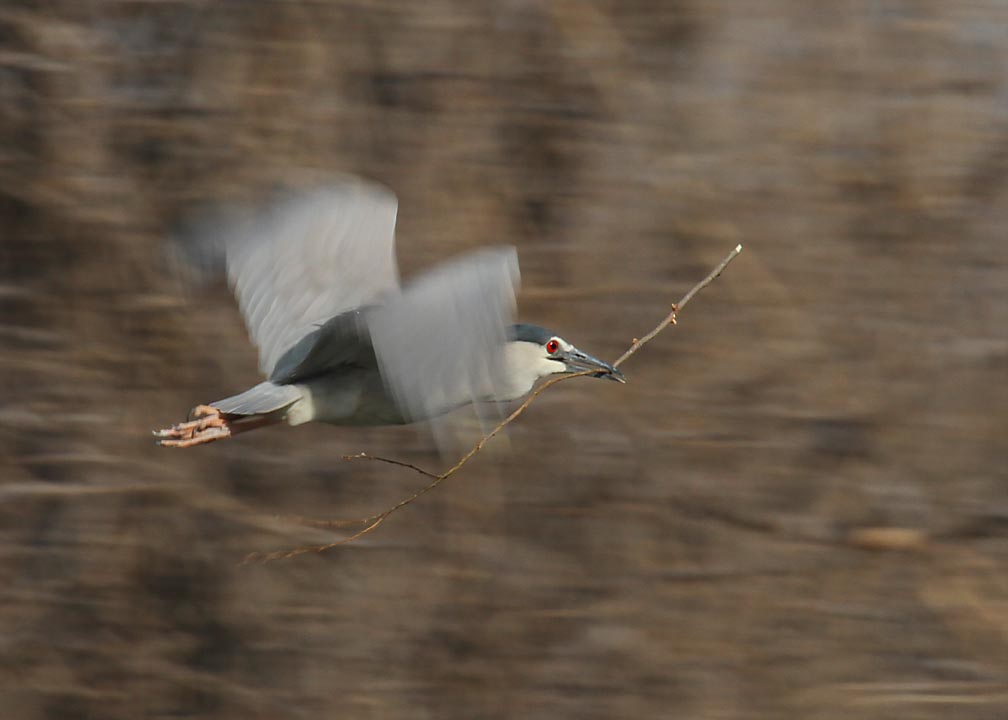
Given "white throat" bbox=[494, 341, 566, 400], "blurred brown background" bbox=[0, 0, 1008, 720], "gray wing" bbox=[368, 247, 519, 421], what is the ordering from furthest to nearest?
1. "blurred brown background" bbox=[0, 0, 1008, 720]
2. "white throat" bbox=[494, 341, 566, 400]
3. "gray wing" bbox=[368, 247, 519, 421]

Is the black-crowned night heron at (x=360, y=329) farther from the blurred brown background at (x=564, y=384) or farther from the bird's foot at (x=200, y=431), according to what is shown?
the blurred brown background at (x=564, y=384)

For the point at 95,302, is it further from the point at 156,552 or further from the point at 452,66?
the point at 452,66

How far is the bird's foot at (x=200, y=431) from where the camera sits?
3.55 metres

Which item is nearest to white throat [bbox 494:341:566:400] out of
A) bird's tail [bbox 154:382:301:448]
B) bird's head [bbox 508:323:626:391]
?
bird's head [bbox 508:323:626:391]

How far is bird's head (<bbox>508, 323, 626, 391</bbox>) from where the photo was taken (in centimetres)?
368

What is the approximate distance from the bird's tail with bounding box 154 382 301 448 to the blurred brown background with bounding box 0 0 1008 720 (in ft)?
4.42

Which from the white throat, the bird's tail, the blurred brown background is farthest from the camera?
the blurred brown background

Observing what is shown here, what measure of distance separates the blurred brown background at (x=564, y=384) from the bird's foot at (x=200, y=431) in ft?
4.45

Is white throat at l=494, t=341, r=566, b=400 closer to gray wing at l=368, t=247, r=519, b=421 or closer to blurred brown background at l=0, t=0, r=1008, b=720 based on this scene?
gray wing at l=368, t=247, r=519, b=421

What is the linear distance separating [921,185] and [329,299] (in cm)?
230

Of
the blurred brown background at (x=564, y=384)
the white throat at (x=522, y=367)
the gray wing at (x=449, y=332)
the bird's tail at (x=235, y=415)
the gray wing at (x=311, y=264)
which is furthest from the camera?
the blurred brown background at (x=564, y=384)

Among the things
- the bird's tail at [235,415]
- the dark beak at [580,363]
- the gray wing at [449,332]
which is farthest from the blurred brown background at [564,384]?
the gray wing at [449,332]

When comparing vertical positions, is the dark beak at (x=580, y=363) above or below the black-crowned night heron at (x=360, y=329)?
below

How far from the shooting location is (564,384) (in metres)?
4.98
